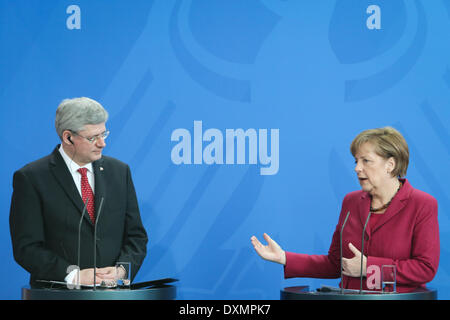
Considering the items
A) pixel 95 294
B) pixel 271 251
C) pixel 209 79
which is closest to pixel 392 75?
pixel 209 79

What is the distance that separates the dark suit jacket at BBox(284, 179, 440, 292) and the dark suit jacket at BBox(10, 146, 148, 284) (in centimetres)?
83

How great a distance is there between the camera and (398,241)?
287cm

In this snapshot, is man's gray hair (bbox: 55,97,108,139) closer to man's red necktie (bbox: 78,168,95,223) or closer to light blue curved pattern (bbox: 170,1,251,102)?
man's red necktie (bbox: 78,168,95,223)

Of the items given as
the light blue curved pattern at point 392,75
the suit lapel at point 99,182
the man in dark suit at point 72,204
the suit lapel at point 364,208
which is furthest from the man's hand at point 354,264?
the light blue curved pattern at point 392,75

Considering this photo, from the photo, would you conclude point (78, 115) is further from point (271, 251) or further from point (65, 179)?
point (271, 251)

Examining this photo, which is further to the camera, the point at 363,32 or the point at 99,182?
the point at 363,32

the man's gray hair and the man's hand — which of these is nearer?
the man's hand

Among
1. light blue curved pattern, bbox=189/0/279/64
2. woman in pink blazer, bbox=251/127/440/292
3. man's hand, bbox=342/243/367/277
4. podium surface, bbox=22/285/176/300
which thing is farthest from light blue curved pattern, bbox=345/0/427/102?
podium surface, bbox=22/285/176/300

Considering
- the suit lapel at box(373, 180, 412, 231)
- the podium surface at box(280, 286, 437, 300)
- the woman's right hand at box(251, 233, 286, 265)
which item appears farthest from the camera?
the woman's right hand at box(251, 233, 286, 265)

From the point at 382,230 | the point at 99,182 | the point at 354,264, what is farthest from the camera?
the point at 99,182

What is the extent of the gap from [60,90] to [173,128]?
Result: 0.78 m

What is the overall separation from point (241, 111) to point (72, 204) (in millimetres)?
1472

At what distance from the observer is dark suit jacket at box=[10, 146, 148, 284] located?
2838 millimetres

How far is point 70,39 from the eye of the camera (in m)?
4.12
